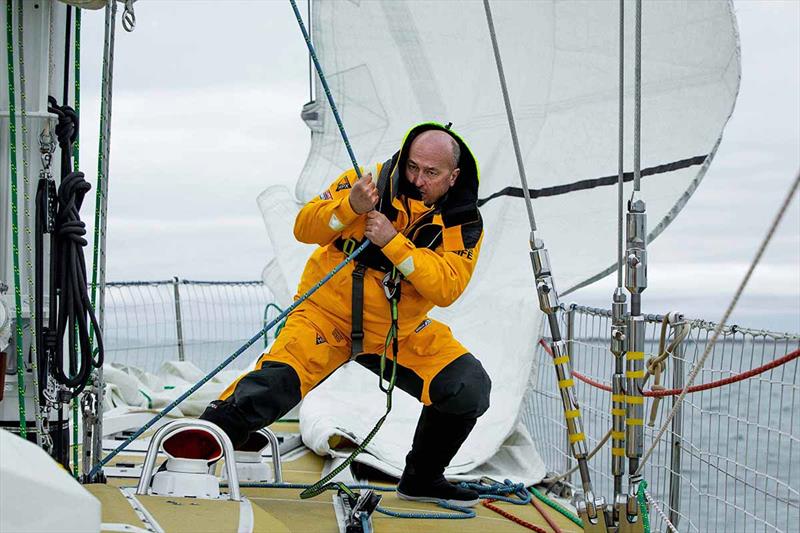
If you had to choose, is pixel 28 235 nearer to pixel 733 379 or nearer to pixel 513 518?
pixel 513 518

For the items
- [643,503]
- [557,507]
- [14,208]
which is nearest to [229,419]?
[14,208]

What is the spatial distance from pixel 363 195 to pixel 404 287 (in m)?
0.42

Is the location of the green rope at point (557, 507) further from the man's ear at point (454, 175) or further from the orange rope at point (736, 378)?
the man's ear at point (454, 175)

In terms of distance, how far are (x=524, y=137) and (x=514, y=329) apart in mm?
1362

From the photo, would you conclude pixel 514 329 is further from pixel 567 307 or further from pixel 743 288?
pixel 743 288

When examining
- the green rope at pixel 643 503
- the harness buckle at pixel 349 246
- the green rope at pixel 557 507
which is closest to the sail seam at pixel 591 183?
the green rope at pixel 557 507

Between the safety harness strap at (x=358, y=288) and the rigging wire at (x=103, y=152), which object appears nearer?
the rigging wire at (x=103, y=152)

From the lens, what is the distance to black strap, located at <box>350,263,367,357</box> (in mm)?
3926

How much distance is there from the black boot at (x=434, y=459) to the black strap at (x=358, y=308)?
1.28ft

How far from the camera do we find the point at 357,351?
3.98 metres

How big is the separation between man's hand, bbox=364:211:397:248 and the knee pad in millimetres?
539

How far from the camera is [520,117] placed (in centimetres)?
660

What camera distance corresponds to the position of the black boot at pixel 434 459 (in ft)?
13.5

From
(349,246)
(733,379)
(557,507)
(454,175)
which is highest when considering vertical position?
(454,175)
